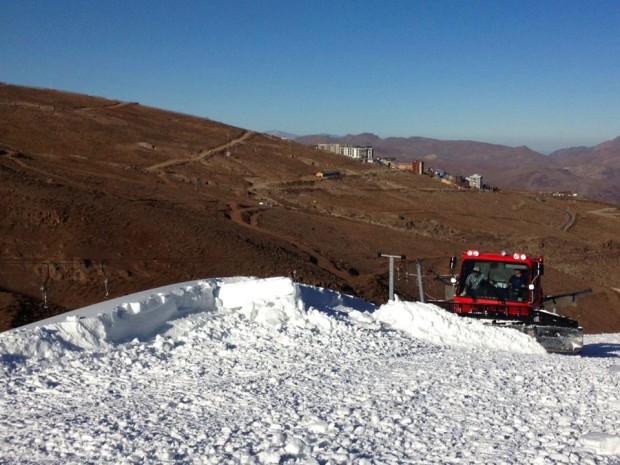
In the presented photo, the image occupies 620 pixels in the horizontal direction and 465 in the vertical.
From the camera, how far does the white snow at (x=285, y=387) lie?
5917 mm

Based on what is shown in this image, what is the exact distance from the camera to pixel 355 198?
2317 inches

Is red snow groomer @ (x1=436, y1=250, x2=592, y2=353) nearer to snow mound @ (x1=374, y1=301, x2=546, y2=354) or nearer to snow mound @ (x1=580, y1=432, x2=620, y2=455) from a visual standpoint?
snow mound @ (x1=374, y1=301, x2=546, y2=354)

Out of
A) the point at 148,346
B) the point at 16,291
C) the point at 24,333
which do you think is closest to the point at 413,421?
the point at 148,346

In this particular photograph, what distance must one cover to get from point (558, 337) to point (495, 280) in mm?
2025

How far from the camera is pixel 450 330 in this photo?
12312 mm

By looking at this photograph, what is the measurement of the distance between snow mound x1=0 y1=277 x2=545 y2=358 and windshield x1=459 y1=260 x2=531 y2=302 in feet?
5.87

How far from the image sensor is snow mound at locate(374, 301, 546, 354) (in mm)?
12172

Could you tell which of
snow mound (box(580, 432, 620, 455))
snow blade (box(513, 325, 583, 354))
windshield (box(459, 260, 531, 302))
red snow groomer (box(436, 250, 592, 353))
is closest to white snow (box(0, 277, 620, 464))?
snow mound (box(580, 432, 620, 455))

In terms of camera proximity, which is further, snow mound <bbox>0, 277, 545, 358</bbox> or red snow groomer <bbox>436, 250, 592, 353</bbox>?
red snow groomer <bbox>436, 250, 592, 353</bbox>

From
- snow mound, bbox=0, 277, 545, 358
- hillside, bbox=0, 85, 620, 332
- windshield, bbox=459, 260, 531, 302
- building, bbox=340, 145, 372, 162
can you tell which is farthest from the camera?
building, bbox=340, 145, 372, 162

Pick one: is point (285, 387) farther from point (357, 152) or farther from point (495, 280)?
point (357, 152)

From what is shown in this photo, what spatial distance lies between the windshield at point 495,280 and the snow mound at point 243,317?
179 cm

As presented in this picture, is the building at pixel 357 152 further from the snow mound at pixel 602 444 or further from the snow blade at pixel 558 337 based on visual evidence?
the snow mound at pixel 602 444

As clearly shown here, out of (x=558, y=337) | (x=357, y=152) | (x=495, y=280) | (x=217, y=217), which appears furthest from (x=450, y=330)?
(x=357, y=152)
